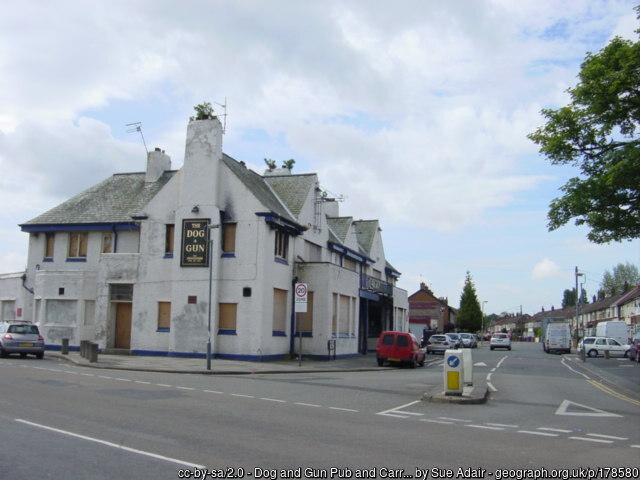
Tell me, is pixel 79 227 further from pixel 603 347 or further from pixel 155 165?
pixel 603 347

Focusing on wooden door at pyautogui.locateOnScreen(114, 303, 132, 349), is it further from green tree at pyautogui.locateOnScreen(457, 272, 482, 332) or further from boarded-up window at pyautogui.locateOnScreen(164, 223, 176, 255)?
green tree at pyautogui.locateOnScreen(457, 272, 482, 332)

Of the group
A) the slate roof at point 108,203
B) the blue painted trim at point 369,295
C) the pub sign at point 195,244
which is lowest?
the blue painted trim at point 369,295

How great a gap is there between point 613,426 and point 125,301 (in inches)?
958

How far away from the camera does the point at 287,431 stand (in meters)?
10.2

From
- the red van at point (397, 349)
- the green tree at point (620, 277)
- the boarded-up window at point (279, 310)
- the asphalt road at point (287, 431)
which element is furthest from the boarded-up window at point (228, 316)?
the green tree at point (620, 277)

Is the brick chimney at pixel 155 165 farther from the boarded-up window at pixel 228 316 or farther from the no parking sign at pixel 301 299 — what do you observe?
the no parking sign at pixel 301 299

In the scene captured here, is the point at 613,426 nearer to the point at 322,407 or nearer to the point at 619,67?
the point at 322,407

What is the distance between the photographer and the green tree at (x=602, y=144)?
1909 centimetres

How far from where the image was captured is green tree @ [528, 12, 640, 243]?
19.1 metres

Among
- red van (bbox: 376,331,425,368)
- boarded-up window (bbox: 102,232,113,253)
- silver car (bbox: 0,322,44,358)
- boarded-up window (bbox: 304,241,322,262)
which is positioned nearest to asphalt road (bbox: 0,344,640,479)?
silver car (bbox: 0,322,44,358)

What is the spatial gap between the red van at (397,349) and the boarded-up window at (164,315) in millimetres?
10110

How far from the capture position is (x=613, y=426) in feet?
40.1

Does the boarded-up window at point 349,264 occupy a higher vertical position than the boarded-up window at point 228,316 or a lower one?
higher

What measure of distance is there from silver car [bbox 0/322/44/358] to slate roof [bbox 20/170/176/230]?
300 inches
